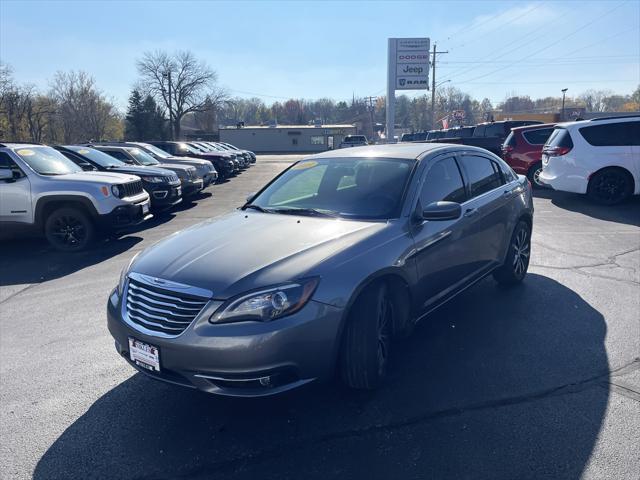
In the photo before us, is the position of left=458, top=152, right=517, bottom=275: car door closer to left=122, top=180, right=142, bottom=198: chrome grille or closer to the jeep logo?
left=122, top=180, right=142, bottom=198: chrome grille

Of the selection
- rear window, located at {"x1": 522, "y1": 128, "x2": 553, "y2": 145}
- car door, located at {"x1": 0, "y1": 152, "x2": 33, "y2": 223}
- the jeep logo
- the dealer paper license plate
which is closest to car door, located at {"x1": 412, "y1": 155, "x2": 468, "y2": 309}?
the dealer paper license plate

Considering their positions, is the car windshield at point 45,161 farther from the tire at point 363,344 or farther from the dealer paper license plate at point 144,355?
the tire at point 363,344

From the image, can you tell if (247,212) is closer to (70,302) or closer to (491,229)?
(491,229)

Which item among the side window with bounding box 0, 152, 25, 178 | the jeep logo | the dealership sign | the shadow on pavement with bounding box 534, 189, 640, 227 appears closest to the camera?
the side window with bounding box 0, 152, 25, 178

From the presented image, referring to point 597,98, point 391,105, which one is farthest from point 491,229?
point 597,98

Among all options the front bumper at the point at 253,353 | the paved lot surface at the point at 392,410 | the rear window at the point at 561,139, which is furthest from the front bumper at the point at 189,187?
the front bumper at the point at 253,353

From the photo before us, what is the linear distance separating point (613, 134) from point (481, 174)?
769cm

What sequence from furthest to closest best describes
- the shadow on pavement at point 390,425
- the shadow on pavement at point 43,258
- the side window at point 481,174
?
the shadow on pavement at point 43,258 < the side window at point 481,174 < the shadow on pavement at point 390,425

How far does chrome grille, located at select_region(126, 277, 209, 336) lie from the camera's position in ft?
8.92

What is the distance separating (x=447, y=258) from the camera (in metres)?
3.93

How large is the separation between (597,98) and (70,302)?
132 metres

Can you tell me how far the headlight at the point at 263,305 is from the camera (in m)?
2.64

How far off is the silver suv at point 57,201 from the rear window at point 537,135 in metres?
10.8

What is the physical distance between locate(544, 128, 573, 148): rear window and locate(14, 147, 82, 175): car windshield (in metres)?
10.4
